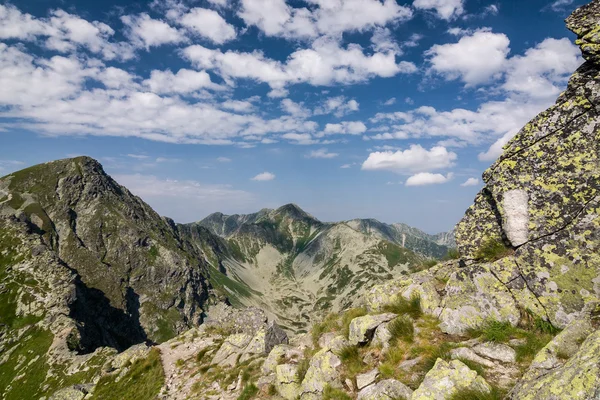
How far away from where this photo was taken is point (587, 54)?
38.2 ft

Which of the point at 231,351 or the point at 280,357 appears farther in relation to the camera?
the point at 231,351

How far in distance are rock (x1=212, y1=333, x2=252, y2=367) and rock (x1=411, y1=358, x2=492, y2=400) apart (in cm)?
1896

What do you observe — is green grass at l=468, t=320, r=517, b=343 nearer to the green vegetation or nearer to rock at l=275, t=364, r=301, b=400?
the green vegetation

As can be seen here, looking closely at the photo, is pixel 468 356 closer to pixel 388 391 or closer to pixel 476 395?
pixel 476 395

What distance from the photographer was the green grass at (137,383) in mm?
26737

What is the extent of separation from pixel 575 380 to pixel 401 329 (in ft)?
24.2

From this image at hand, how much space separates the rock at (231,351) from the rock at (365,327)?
13.7m

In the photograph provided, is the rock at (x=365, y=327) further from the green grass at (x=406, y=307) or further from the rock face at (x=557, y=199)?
the rock face at (x=557, y=199)

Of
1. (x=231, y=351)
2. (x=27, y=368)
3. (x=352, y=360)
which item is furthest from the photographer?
(x=27, y=368)

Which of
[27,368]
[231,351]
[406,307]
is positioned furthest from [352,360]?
[27,368]

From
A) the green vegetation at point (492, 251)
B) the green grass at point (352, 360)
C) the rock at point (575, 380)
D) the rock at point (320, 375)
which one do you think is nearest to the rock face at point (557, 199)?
the green vegetation at point (492, 251)

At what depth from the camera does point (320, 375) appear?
13.5 meters

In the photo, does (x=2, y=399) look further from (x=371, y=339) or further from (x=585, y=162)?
(x=585, y=162)

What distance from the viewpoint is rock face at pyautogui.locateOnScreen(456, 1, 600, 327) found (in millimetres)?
10594
